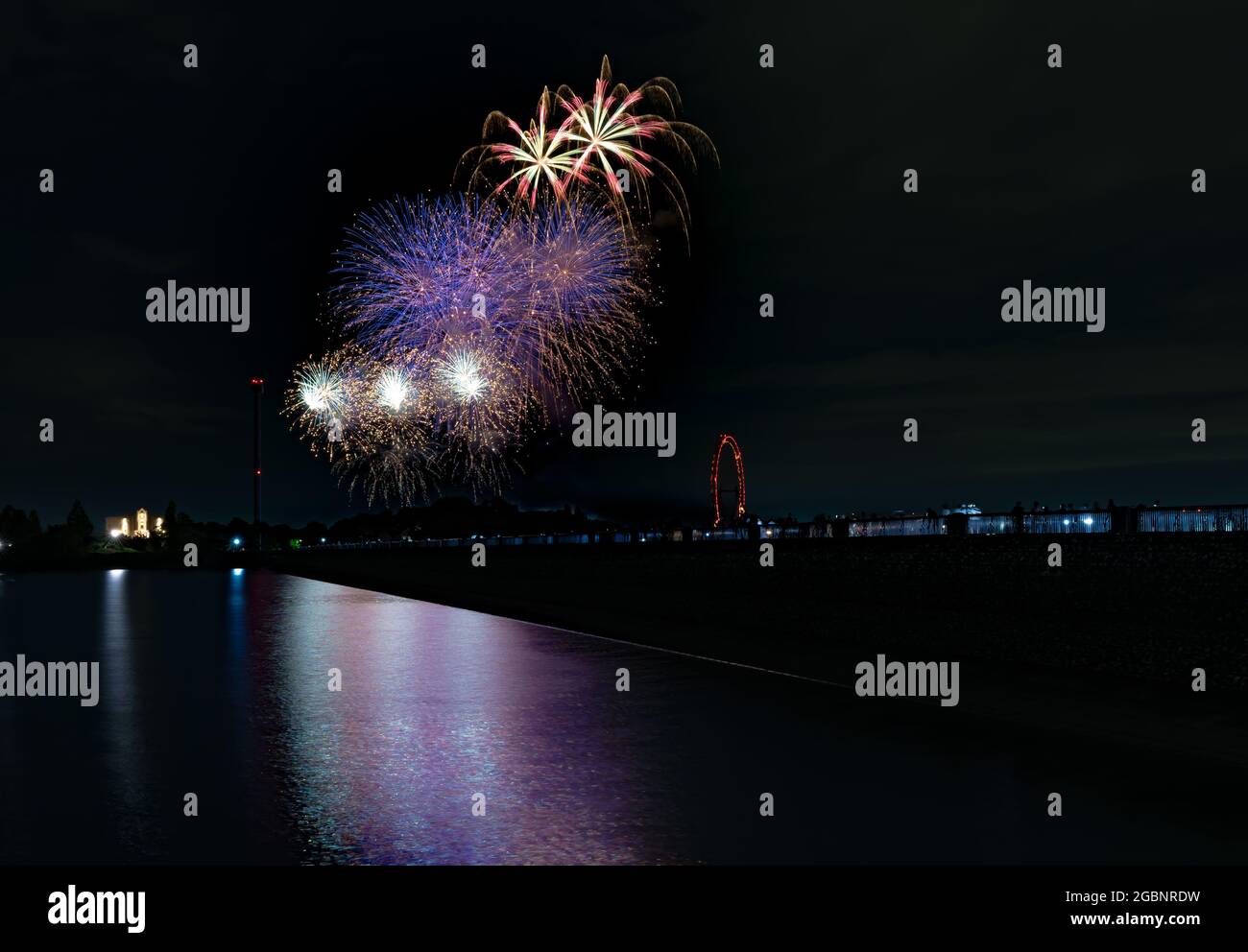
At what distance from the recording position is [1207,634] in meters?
15.5

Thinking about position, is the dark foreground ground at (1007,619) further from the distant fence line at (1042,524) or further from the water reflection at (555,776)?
the water reflection at (555,776)

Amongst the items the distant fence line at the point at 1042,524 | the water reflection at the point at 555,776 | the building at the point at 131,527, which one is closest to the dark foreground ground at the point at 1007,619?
the distant fence line at the point at 1042,524

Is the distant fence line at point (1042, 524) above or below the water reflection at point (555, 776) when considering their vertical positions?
above

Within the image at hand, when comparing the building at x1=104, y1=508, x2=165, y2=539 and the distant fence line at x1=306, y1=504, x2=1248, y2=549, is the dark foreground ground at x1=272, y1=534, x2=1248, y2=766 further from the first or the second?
the building at x1=104, y1=508, x2=165, y2=539

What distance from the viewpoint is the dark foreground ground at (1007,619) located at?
1165 cm

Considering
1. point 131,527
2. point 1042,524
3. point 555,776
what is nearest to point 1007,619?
point 1042,524

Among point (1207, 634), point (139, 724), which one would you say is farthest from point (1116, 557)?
point (139, 724)

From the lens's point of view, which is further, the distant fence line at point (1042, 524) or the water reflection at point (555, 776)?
the distant fence line at point (1042, 524)

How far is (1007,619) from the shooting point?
19766 mm

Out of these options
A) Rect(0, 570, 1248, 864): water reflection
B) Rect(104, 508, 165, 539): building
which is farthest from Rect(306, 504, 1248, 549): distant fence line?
Rect(104, 508, 165, 539): building
